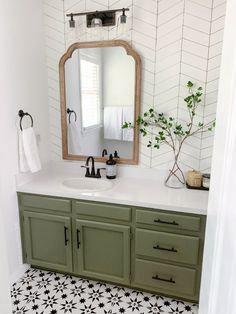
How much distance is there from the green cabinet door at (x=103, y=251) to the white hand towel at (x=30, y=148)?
0.62 m

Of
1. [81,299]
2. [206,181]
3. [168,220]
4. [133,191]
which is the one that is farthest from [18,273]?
[206,181]

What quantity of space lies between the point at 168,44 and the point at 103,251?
181cm

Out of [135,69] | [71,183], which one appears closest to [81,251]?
[71,183]

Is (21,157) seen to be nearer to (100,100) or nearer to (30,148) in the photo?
(30,148)

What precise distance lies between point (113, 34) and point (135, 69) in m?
0.37

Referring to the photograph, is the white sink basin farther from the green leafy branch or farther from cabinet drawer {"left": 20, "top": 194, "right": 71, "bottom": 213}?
the green leafy branch

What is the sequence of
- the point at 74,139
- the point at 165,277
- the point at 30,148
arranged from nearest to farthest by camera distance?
the point at 165,277 < the point at 30,148 < the point at 74,139

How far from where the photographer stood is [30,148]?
215 centimetres

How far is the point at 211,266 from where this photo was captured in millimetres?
607

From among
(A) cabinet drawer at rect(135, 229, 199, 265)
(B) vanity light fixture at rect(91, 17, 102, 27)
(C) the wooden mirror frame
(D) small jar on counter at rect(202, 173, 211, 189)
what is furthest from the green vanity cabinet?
(B) vanity light fixture at rect(91, 17, 102, 27)

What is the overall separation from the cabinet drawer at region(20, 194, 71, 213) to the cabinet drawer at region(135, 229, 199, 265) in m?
0.63

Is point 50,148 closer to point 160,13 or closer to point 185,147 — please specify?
point 185,147

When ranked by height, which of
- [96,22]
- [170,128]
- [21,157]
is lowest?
[21,157]

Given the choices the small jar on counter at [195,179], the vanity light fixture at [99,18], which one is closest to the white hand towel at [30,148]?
the vanity light fixture at [99,18]
